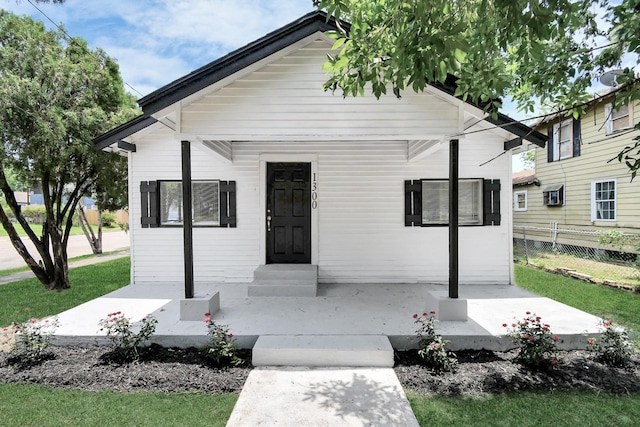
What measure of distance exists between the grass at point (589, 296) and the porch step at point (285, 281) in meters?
4.11

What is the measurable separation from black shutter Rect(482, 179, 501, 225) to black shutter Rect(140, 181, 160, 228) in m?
6.25

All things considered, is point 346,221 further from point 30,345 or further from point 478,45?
point 30,345

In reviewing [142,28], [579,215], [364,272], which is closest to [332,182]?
[364,272]

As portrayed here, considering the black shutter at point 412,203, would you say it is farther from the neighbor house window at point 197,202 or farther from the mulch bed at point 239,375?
the neighbor house window at point 197,202

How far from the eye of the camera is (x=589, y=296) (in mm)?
5484

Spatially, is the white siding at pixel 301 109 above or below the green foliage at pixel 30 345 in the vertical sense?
above

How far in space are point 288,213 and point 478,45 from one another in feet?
13.9

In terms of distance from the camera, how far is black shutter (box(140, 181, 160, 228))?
19.9 ft

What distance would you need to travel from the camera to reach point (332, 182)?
603 centimetres

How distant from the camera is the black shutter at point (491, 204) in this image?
5.94 m

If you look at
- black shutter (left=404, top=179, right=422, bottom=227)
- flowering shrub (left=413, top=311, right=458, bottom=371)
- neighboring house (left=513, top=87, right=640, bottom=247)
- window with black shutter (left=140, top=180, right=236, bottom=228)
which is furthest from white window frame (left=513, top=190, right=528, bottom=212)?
window with black shutter (left=140, top=180, right=236, bottom=228)

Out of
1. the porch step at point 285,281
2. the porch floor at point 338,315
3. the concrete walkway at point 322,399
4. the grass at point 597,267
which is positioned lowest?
the concrete walkway at point 322,399

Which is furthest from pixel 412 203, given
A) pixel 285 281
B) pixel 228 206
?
pixel 228 206

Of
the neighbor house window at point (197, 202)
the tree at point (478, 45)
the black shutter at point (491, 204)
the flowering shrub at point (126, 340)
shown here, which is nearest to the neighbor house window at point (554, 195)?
the black shutter at point (491, 204)
